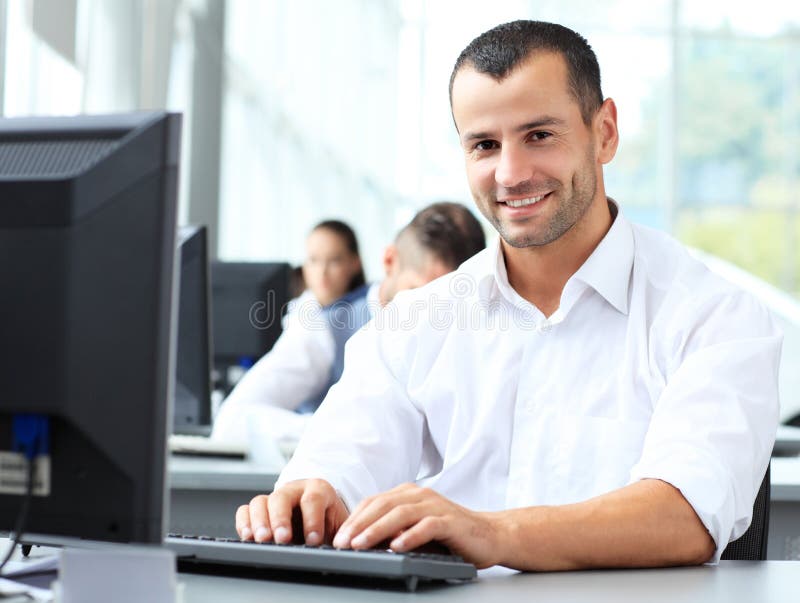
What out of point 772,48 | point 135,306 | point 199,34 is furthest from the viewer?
point 772,48

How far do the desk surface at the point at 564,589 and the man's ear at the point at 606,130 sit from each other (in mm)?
688

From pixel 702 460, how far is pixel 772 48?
352 inches

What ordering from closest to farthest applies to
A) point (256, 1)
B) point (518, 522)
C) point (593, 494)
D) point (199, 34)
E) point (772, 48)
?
point (518, 522)
point (593, 494)
point (199, 34)
point (256, 1)
point (772, 48)

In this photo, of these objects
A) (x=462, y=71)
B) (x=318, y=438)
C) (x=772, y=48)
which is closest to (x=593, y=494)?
(x=318, y=438)

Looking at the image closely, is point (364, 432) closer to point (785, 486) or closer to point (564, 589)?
point (564, 589)

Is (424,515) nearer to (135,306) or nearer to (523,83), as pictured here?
(135,306)

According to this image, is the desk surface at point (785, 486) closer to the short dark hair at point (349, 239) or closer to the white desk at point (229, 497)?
the white desk at point (229, 497)

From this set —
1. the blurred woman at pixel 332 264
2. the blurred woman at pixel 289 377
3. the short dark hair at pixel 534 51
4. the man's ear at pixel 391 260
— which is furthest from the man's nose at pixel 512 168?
the blurred woman at pixel 332 264

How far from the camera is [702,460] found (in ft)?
4.08

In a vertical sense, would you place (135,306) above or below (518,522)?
above

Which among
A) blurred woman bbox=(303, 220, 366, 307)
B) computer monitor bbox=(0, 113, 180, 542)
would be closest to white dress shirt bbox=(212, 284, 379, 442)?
blurred woman bbox=(303, 220, 366, 307)

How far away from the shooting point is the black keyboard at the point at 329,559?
1026 mm

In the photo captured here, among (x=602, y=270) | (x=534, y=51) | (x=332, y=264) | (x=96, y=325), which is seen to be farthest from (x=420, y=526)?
(x=332, y=264)

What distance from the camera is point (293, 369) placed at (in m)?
3.40
